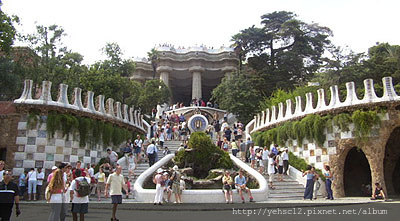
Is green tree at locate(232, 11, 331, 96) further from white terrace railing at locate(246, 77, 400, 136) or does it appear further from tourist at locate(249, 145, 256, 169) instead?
tourist at locate(249, 145, 256, 169)

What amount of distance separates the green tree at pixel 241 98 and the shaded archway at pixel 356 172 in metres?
14.6

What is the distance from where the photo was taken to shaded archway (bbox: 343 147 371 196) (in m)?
20.0

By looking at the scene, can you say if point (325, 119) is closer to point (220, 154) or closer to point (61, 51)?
point (220, 154)

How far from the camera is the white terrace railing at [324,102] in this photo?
55.0 ft

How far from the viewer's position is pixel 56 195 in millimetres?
7301

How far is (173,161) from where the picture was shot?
18.0 m

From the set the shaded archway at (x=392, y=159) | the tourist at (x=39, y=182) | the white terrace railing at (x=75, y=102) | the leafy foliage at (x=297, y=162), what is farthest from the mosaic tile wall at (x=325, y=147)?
the tourist at (x=39, y=182)

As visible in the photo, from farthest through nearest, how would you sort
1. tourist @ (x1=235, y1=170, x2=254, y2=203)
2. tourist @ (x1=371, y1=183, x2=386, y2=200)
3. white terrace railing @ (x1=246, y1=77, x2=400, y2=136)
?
white terrace railing @ (x1=246, y1=77, x2=400, y2=136), tourist @ (x1=371, y1=183, x2=386, y2=200), tourist @ (x1=235, y1=170, x2=254, y2=203)

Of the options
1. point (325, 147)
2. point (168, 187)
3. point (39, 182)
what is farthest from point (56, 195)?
point (325, 147)

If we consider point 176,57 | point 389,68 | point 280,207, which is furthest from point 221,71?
point 280,207

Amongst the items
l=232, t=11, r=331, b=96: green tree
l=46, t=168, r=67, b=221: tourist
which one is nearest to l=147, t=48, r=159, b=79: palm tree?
l=232, t=11, r=331, b=96: green tree

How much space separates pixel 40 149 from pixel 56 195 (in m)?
10.3

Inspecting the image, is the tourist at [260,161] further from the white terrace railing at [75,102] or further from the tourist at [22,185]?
the tourist at [22,185]

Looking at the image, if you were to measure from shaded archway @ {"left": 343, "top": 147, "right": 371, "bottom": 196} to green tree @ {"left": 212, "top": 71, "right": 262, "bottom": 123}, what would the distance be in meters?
14.6
